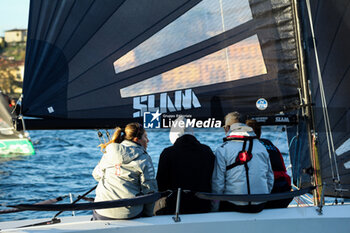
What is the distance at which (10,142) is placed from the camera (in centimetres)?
1073

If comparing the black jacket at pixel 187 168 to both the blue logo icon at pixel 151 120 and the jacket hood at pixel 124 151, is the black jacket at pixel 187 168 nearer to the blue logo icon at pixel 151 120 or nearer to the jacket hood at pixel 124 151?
the jacket hood at pixel 124 151

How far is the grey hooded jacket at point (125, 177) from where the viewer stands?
102 inches

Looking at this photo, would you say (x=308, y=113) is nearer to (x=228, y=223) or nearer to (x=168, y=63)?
(x=168, y=63)

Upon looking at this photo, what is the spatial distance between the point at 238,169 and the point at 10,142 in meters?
8.77

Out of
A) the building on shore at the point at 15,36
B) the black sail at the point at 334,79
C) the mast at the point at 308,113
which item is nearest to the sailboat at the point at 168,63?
the mast at the point at 308,113

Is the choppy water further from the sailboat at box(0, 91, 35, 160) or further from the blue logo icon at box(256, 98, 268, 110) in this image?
the blue logo icon at box(256, 98, 268, 110)

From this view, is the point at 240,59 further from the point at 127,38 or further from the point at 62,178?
the point at 62,178

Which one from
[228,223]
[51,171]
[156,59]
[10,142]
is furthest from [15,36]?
[228,223]

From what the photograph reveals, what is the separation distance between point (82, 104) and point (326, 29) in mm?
1764

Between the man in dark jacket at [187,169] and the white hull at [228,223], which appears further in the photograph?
the man in dark jacket at [187,169]

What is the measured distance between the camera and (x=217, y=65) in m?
3.51

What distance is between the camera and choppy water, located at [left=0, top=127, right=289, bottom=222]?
6070mm

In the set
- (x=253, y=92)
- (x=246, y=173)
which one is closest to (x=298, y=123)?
(x=253, y=92)

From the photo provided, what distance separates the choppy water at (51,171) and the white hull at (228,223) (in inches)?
50.6
